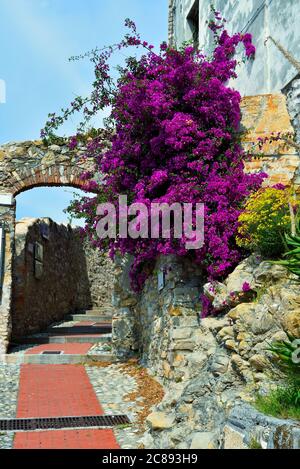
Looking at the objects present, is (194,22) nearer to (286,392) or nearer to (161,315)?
(161,315)

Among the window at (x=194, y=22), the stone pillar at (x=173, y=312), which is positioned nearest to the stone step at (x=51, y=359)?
the stone pillar at (x=173, y=312)

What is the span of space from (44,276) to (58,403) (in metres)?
6.88

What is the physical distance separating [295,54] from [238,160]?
1.69 meters

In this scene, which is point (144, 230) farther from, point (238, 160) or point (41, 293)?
point (41, 293)

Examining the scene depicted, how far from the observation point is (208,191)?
Answer: 21.5ft

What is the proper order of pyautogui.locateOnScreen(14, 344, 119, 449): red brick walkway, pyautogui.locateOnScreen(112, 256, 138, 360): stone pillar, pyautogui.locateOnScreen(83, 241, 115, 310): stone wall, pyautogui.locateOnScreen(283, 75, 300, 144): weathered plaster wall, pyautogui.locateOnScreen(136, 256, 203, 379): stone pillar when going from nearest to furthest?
pyautogui.locateOnScreen(14, 344, 119, 449): red brick walkway < pyautogui.locateOnScreen(136, 256, 203, 379): stone pillar < pyautogui.locateOnScreen(283, 75, 300, 144): weathered plaster wall < pyautogui.locateOnScreen(112, 256, 138, 360): stone pillar < pyautogui.locateOnScreen(83, 241, 115, 310): stone wall

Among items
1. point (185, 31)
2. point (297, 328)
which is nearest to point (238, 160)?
point (297, 328)

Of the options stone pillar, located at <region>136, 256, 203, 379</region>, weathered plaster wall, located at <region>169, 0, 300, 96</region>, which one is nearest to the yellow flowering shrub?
stone pillar, located at <region>136, 256, 203, 379</region>

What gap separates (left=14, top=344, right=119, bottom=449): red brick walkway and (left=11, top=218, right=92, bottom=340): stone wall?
2.06 metres

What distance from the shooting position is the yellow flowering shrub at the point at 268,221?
5.26 meters

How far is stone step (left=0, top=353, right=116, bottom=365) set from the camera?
8836 mm

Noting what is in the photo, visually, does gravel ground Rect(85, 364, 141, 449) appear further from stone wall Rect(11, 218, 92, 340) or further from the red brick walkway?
stone wall Rect(11, 218, 92, 340)

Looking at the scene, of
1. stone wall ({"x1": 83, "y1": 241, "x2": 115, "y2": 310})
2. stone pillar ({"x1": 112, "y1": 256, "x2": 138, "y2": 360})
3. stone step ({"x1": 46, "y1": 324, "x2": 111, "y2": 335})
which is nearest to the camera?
stone pillar ({"x1": 112, "y1": 256, "x2": 138, "y2": 360})
